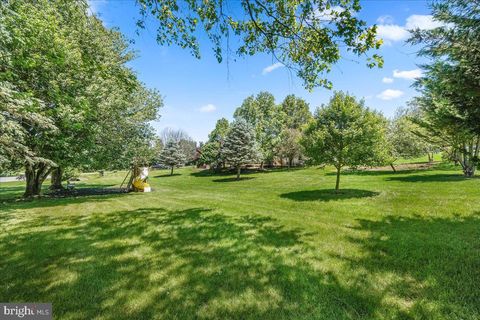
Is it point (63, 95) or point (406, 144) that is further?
point (406, 144)

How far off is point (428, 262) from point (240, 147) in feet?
94.2

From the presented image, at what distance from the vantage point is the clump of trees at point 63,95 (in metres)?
6.55

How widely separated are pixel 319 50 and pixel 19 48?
28.8 feet

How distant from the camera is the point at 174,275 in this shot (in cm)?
455

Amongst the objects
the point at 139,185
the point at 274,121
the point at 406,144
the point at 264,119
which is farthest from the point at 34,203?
the point at 264,119

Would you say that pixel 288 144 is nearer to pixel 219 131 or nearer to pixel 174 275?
pixel 219 131

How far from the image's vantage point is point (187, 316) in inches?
134

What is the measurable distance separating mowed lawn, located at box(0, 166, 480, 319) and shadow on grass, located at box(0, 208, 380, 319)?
0.02 m

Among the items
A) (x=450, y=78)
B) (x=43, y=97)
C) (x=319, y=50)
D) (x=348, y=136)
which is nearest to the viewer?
(x=450, y=78)

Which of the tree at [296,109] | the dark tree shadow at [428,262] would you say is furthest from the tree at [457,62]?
the tree at [296,109]

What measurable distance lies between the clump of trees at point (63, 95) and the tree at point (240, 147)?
12.9 meters

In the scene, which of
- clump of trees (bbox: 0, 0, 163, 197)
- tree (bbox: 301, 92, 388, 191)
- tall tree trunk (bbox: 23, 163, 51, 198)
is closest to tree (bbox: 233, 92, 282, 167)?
clump of trees (bbox: 0, 0, 163, 197)

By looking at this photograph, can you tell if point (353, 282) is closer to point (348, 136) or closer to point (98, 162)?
point (348, 136)

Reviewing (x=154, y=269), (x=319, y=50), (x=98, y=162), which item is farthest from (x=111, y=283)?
(x=98, y=162)
